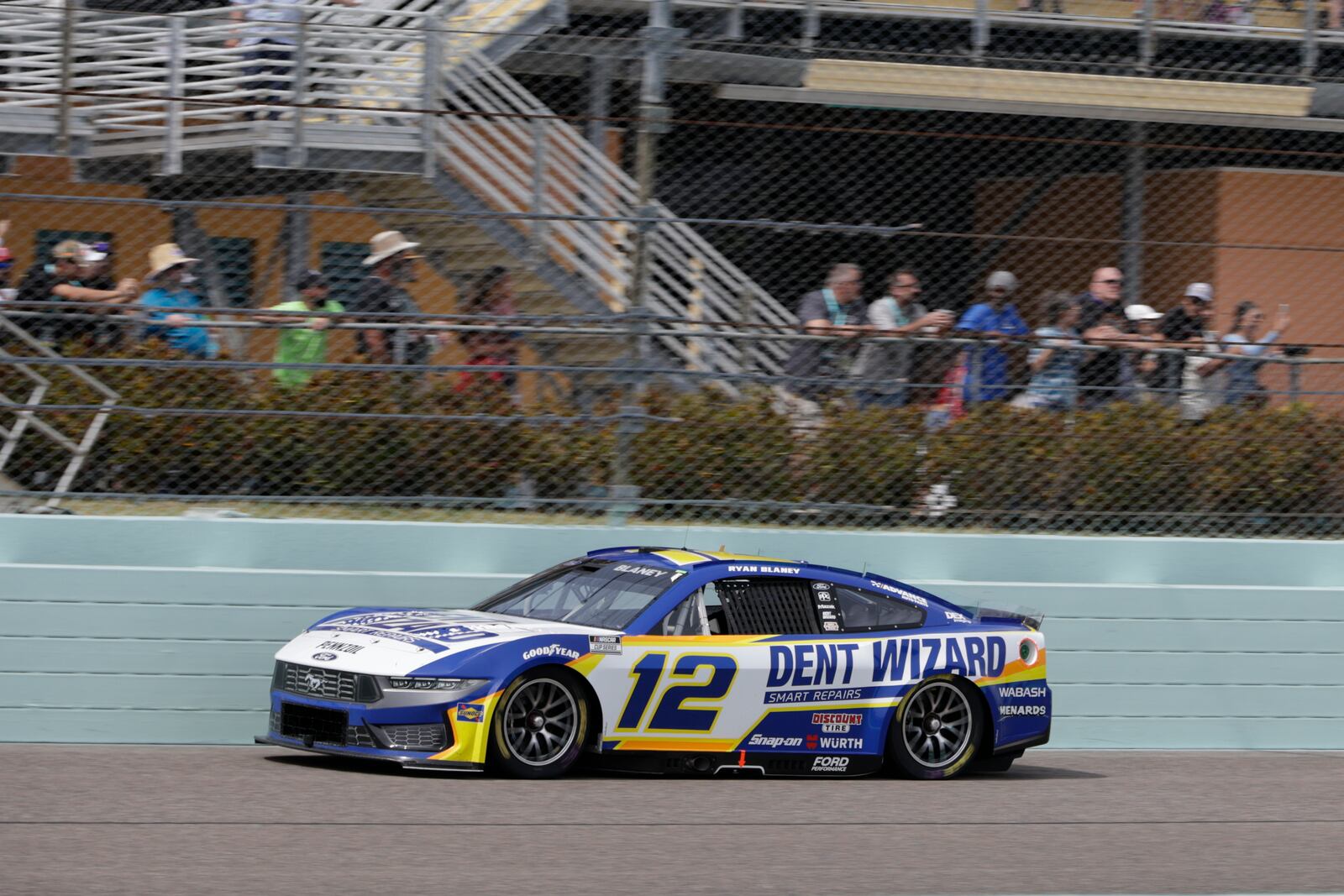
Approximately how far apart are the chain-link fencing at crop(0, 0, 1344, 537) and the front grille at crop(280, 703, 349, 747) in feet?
5.81

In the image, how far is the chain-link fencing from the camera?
9906 millimetres

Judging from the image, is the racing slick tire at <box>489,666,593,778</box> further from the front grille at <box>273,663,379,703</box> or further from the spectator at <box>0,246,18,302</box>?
the spectator at <box>0,246,18,302</box>

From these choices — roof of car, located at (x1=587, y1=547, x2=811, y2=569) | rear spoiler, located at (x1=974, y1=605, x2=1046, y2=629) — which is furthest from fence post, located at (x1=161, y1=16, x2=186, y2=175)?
rear spoiler, located at (x1=974, y1=605, x2=1046, y2=629)

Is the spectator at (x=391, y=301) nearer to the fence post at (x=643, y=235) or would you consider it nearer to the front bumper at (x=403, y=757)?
the fence post at (x=643, y=235)

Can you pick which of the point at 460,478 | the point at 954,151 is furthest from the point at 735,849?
the point at 954,151

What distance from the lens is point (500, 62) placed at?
13.2 metres

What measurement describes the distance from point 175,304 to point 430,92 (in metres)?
2.48

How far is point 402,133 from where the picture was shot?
12148mm

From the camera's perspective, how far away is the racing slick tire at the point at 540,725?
8.21 metres

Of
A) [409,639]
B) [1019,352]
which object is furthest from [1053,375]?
[409,639]

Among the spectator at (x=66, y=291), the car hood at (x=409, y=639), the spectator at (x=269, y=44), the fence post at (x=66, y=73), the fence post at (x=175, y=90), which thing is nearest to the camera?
the car hood at (x=409, y=639)

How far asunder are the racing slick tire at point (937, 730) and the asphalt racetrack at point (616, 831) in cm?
15

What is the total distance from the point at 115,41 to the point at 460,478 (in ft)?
13.2

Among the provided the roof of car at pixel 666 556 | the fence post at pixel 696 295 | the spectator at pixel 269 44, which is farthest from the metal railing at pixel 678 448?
the spectator at pixel 269 44
